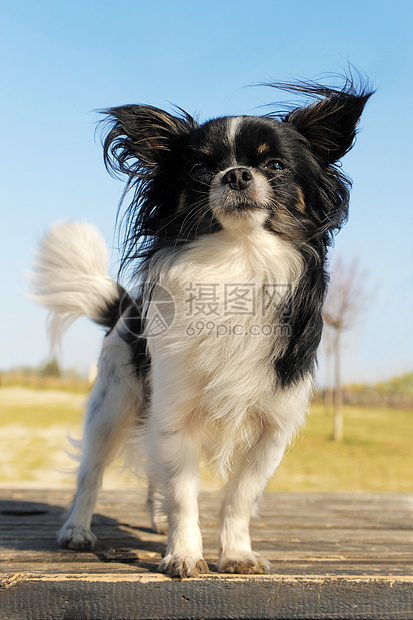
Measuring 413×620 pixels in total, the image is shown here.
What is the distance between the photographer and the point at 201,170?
2.34 meters

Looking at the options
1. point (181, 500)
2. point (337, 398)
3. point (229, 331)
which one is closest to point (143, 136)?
point (229, 331)

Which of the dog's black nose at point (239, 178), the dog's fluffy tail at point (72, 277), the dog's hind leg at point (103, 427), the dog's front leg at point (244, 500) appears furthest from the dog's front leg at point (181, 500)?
the dog's fluffy tail at point (72, 277)

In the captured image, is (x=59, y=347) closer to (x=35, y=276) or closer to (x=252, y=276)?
(x=35, y=276)

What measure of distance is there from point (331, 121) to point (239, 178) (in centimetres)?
77

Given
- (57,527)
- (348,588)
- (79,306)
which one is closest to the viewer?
(348,588)

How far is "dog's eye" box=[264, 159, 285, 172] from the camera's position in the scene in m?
2.27

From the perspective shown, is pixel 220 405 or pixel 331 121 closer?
pixel 220 405

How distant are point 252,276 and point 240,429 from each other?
0.63 m

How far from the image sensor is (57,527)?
3.17 metres

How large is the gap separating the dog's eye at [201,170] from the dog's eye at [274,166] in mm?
239

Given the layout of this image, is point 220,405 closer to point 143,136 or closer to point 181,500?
point 181,500

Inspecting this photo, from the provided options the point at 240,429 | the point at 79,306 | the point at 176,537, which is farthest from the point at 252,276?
the point at 79,306

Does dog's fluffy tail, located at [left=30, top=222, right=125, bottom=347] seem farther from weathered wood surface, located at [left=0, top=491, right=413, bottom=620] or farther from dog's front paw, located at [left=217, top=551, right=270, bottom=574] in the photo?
dog's front paw, located at [left=217, top=551, right=270, bottom=574]

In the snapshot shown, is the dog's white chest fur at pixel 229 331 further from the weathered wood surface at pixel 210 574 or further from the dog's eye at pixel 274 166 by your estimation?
the weathered wood surface at pixel 210 574
